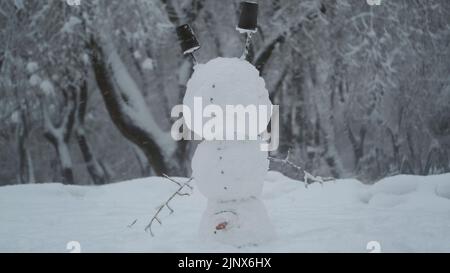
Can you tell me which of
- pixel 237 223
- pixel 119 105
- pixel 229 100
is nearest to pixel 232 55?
pixel 119 105

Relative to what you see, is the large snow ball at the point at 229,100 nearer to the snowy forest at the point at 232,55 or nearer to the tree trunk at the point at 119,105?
the snowy forest at the point at 232,55

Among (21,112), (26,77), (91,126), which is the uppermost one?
(26,77)

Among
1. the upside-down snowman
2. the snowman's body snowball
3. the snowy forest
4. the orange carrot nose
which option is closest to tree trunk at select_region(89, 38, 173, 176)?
the snowy forest

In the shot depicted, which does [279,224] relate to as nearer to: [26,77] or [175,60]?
[175,60]

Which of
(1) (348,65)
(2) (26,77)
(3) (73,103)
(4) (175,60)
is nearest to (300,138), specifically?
(1) (348,65)

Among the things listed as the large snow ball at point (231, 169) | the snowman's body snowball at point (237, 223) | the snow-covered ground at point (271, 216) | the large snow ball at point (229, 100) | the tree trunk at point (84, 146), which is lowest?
the tree trunk at point (84, 146)

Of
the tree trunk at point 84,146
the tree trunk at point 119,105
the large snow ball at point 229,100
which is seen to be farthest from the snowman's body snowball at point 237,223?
the tree trunk at point 84,146

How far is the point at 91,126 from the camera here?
55.4 feet

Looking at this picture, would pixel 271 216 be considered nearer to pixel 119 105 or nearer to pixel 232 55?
pixel 119 105

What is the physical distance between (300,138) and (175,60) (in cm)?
Answer: 388

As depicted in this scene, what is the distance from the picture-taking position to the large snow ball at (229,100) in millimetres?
3643

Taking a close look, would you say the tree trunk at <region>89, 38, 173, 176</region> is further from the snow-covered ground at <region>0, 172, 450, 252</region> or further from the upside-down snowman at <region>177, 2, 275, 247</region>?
the upside-down snowman at <region>177, 2, 275, 247</region>

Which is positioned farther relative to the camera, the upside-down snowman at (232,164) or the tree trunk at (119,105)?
the tree trunk at (119,105)

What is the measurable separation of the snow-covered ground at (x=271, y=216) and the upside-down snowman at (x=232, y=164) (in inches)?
5.5
